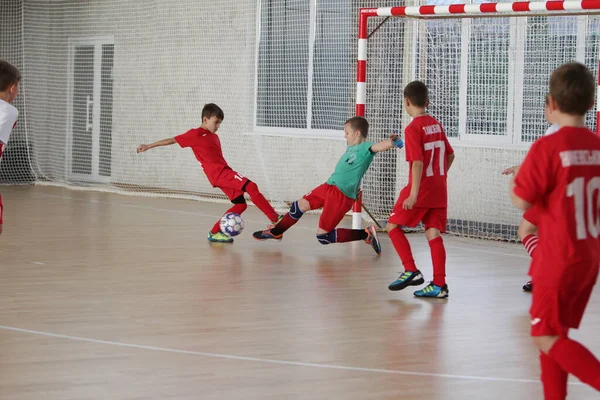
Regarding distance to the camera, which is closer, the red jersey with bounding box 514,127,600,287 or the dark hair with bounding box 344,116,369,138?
the red jersey with bounding box 514,127,600,287

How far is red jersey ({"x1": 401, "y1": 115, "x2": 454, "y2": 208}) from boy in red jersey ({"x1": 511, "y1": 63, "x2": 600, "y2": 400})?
2.51m

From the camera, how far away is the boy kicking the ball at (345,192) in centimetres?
734

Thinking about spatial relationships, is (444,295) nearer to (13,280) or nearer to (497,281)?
(497,281)

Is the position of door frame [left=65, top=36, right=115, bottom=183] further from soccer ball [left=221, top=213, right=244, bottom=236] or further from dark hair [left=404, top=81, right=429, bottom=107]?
dark hair [left=404, top=81, right=429, bottom=107]

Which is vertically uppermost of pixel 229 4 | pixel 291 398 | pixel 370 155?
pixel 229 4

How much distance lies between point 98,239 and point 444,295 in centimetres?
355

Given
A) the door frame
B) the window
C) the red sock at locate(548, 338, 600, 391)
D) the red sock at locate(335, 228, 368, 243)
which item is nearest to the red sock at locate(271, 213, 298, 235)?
the red sock at locate(335, 228, 368, 243)

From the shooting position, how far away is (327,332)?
4746 millimetres

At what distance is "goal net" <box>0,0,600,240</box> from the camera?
959 centimetres

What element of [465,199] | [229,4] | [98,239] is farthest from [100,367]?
[229,4]

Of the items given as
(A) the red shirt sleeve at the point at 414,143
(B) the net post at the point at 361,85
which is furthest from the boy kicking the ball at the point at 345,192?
(A) the red shirt sleeve at the point at 414,143

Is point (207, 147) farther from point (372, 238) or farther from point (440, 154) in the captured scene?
point (440, 154)

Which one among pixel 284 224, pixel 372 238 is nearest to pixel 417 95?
pixel 372 238

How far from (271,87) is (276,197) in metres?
1.50
